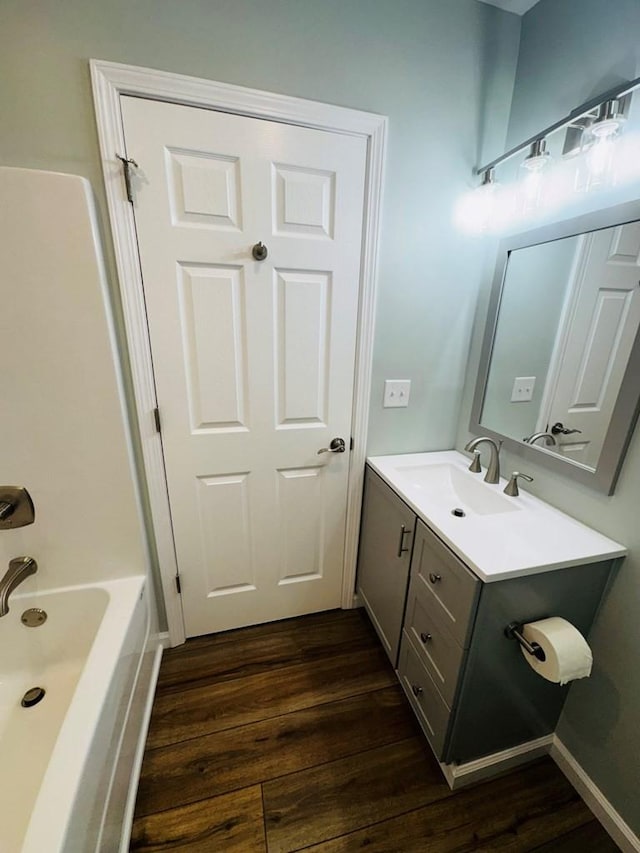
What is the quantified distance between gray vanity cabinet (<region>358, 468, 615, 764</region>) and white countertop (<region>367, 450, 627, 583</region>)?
0.04 m

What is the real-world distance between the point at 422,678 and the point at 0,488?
5.13 ft

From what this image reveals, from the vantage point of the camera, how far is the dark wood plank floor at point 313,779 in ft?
3.47

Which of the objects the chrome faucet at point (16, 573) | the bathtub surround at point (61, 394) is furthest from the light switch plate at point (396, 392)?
the chrome faucet at point (16, 573)

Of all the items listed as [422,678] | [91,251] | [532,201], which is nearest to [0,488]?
[91,251]

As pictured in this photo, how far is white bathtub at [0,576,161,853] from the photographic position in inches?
27.7

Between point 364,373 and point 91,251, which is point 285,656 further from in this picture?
point 91,251

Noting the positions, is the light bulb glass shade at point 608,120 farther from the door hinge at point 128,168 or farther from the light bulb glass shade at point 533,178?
the door hinge at point 128,168

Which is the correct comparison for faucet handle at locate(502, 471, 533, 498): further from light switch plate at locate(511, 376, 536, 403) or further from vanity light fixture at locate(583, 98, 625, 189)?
vanity light fixture at locate(583, 98, 625, 189)

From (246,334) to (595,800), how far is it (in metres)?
1.93

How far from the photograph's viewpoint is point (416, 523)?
1241 millimetres

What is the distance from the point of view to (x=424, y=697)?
4.10ft

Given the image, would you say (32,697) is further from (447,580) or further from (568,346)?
(568,346)

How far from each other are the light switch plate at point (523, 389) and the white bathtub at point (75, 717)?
1621 millimetres

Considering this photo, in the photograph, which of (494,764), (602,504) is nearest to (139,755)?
(494,764)
